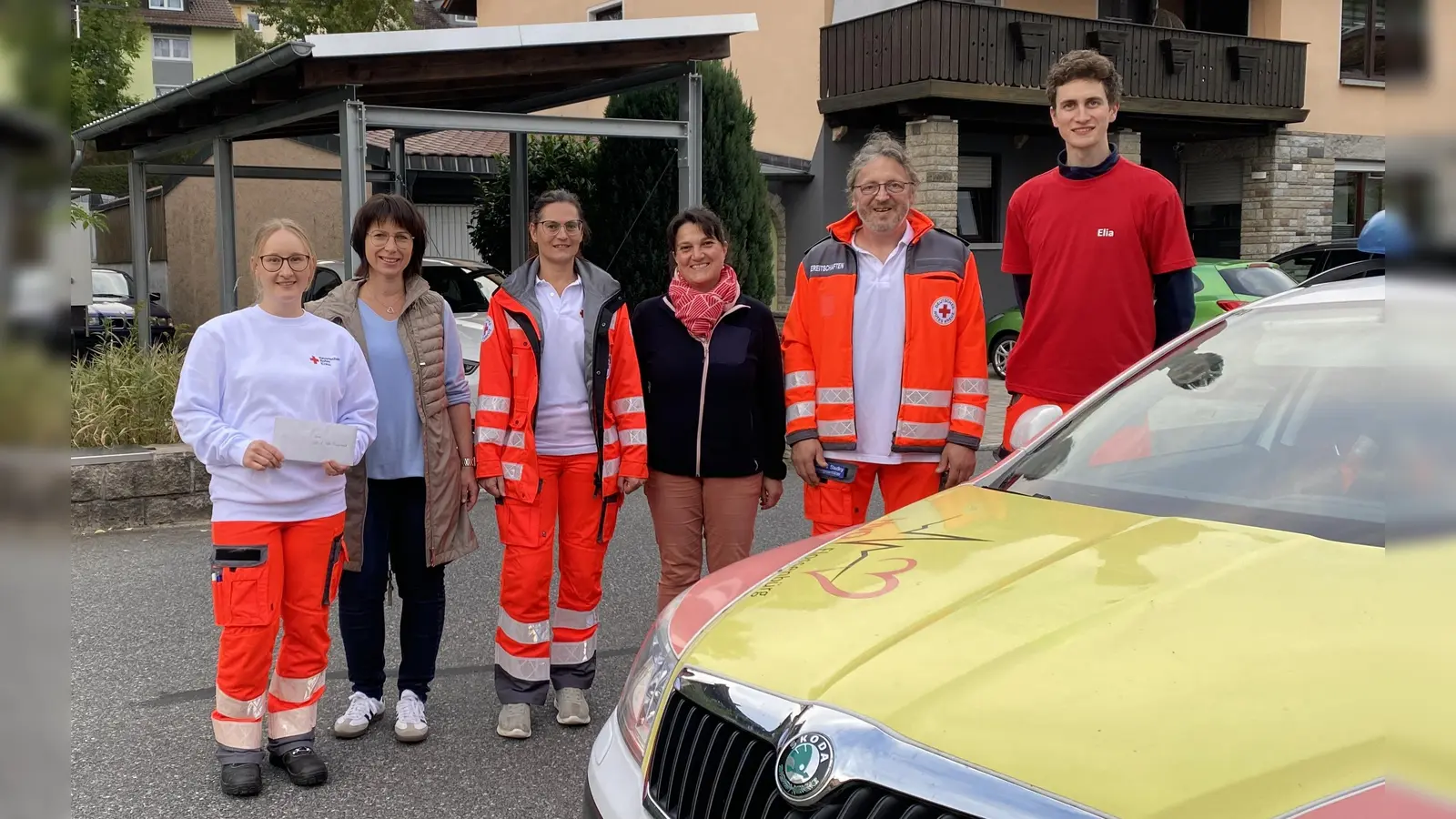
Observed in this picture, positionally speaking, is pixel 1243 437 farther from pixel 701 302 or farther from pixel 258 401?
pixel 258 401

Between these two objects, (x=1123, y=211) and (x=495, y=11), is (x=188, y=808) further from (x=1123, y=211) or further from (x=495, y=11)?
(x=495, y=11)

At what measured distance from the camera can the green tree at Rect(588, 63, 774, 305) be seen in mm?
12250

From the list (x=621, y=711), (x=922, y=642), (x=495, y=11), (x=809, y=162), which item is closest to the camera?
(x=922, y=642)

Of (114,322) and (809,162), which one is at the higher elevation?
(809,162)

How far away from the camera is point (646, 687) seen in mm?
2523

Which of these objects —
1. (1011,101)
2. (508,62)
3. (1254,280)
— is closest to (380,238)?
(508,62)

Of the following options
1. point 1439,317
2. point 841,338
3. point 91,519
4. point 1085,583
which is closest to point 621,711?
point 1085,583

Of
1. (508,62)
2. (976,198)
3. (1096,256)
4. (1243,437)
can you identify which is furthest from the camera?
(976,198)

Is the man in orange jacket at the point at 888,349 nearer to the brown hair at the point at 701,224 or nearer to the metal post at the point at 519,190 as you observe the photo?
the brown hair at the point at 701,224

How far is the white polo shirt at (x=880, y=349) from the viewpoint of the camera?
3.89 metres

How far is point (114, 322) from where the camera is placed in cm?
1416

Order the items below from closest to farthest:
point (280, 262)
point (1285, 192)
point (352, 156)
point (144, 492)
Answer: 1. point (280, 262)
2. point (144, 492)
3. point (352, 156)
4. point (1285, 192)

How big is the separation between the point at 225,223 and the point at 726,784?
10.7 m

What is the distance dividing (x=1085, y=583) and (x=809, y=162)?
17250 millimetres
